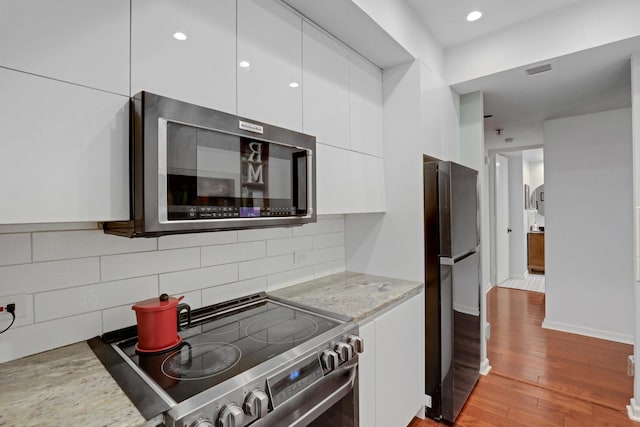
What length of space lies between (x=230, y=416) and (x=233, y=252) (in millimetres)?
901

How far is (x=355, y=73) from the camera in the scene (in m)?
2.00

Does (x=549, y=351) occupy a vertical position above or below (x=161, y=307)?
below

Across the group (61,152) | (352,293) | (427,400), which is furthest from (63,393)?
(427,400)

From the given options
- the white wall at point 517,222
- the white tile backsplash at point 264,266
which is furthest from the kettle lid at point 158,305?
the white wall at point 517,222

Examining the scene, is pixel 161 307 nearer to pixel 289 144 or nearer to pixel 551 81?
pixel 289 144

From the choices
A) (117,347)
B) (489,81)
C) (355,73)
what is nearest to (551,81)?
(489,81)

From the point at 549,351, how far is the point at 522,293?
215 cm

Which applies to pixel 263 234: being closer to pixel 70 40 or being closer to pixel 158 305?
pixel 158 305

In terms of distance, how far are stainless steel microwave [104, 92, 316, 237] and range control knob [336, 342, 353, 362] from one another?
1.79 ft

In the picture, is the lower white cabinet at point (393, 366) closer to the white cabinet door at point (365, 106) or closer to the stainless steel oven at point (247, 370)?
the stainless steel oven at point (247, 370)

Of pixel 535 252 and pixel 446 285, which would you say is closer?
pixel 446 285

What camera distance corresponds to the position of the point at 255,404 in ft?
3.01

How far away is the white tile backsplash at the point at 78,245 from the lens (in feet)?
3.64

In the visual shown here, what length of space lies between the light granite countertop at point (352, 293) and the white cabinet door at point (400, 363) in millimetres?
76
